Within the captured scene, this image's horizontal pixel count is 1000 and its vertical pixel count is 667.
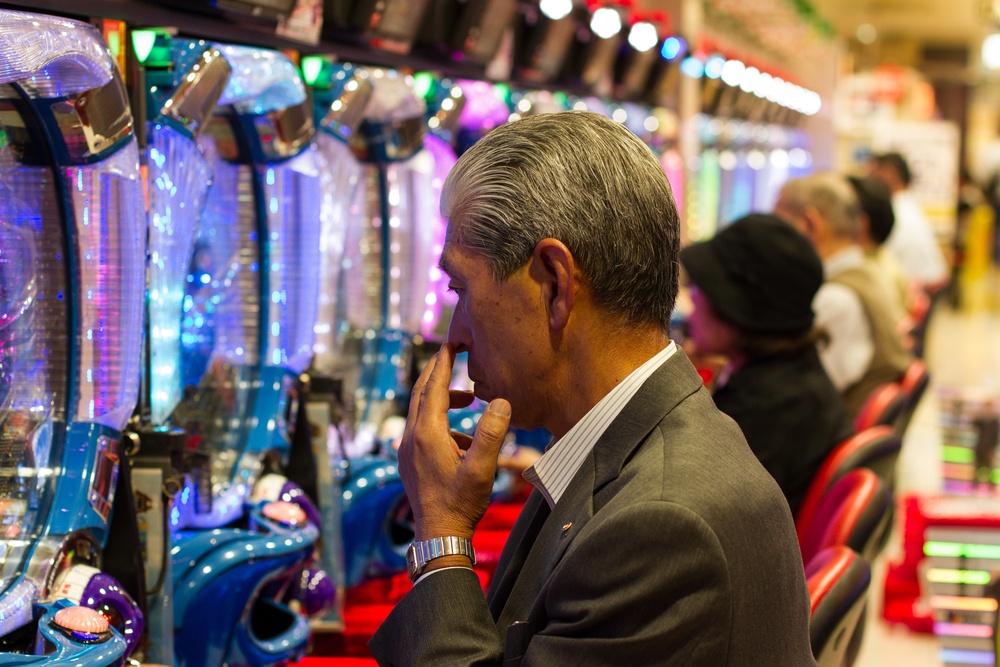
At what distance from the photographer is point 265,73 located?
6.64 ft

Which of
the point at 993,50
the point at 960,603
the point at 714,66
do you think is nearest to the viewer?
the point at 960,603

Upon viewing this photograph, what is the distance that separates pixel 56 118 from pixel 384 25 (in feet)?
4.09

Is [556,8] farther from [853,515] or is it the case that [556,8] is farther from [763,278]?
[853,515]

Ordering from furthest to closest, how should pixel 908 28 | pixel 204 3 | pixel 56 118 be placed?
pixel 908 28, pixel 204 3, pixel 56 118

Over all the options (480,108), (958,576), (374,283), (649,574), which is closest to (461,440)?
(649,574)

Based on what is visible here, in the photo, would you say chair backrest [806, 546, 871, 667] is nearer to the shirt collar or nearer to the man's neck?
the man's neck

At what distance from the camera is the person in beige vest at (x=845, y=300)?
405 centimetres

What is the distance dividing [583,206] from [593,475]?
276 millimetres

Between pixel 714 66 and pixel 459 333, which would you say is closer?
pixel 459 333

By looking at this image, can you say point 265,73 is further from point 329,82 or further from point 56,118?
point 56,118

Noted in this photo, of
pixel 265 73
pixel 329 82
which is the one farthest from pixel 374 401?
pixel 265 73

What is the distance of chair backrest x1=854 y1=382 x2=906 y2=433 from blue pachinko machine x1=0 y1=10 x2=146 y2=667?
2.58m

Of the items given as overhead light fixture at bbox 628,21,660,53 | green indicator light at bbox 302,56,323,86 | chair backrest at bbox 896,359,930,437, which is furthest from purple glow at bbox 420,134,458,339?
chair backrest at bbox 896,359,930,437

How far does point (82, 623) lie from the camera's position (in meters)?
1.39
